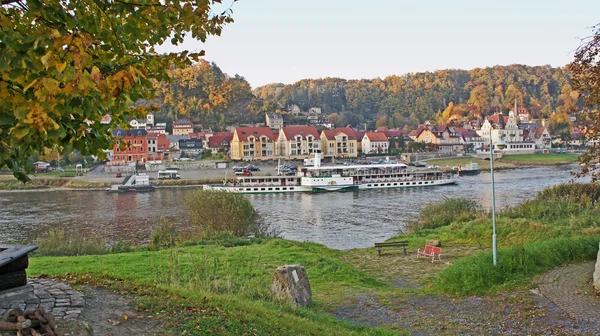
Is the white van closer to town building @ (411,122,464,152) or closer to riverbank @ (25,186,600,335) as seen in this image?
riverbank @ (25,186,600,335)

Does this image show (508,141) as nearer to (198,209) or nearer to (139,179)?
(139,179)

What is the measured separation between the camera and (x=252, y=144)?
259ft

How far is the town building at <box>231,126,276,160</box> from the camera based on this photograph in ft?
255

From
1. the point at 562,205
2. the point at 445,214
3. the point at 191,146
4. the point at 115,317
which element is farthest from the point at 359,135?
the point at 115,317

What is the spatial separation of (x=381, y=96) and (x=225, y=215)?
439 ft

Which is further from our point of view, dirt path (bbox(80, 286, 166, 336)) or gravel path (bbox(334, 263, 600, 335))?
gravel path (bbox(334, 263, 600, 335))

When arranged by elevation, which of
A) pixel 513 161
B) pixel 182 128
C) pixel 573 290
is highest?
pixel 182 128

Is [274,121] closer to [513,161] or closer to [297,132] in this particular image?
[297,132]

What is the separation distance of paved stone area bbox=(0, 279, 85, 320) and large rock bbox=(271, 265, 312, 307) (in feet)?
11.0

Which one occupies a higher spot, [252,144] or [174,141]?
[174,141]

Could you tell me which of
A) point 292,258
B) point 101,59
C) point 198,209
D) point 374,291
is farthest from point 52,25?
point 198,209

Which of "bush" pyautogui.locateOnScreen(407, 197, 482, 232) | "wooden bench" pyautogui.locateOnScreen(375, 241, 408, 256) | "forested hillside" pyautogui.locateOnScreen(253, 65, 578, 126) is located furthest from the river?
"forested hillside" pyautogui.locateOnScreen(253, 65, 578, 126)

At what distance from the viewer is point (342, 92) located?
505ft

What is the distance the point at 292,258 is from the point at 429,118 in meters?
127
